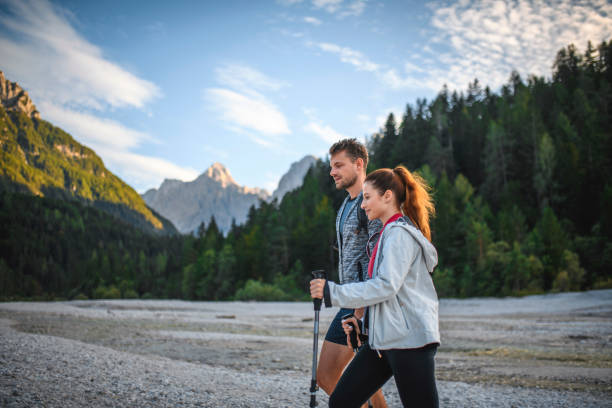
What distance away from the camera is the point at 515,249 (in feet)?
121

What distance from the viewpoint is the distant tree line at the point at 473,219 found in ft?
123

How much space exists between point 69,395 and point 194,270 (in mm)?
64899

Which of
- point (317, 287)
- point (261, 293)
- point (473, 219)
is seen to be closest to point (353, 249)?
point (317, 287)

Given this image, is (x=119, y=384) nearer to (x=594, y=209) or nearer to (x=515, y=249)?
(x=515, y=249)

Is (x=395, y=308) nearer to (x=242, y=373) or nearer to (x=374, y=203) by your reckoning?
(x=374, y=203)

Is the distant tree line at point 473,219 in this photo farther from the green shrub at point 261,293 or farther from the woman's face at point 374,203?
the woman's face at point 374,203

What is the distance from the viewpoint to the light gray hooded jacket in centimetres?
211

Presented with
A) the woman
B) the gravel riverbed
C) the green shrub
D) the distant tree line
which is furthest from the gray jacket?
the green shrub

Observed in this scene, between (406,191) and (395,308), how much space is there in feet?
2.76

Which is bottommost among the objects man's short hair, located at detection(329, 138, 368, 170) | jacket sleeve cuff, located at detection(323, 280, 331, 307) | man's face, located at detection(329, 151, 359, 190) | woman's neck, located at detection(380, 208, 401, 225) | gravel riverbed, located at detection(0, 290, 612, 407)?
gravel riverbed, located at detection(0, 290, 612, 407)

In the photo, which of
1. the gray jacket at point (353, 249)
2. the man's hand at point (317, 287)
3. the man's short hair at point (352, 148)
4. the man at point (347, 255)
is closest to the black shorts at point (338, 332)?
the man at point (347, 255)

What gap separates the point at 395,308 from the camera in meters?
2.19

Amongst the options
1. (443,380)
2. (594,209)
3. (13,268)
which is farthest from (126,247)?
(443,380)

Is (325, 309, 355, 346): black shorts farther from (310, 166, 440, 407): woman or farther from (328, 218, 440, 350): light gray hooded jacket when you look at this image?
(328, 218, 440, 350): light gray hooded jacket
